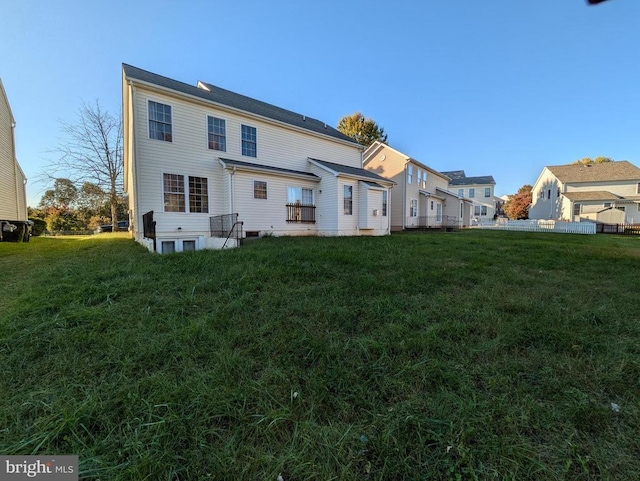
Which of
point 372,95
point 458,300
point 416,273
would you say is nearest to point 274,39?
point 372,95

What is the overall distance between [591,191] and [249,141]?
35257mm

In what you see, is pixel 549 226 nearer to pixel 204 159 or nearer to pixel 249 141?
pixel 249 141

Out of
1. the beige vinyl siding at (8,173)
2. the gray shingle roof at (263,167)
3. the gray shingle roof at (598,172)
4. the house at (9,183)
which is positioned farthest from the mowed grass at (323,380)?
the gray shingle roof at (598,172)

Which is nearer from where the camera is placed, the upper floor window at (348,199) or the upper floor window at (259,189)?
the upper floor window at (259,189)

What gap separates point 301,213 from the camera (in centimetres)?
1391

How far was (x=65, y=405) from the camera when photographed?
1.93 metres

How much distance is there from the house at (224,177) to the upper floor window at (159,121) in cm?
3

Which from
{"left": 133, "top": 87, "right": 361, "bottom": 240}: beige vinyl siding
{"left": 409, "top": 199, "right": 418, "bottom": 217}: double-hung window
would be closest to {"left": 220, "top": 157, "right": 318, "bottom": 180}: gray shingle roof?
{"left": 133, "top": 87, "right": 361, "bottom": 240}: beige vinyl siding

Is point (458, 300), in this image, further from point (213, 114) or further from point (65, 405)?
point (213, 114)

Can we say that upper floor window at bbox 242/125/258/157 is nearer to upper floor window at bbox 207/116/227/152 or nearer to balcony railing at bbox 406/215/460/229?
upper floor window at bbox 207/116/227/152

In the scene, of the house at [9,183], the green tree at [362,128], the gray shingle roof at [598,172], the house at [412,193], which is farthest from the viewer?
the green tree at [362,128]

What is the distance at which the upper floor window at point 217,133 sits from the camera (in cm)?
1154

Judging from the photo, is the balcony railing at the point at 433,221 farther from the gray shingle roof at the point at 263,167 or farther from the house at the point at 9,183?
the house at the point at 9,183

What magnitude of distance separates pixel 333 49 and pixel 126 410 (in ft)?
53.0
